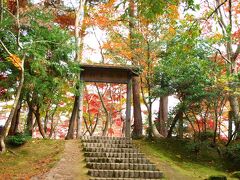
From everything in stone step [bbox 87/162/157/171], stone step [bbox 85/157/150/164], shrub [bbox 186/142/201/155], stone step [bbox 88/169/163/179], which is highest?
shrub [bbox 186/142/201/155]

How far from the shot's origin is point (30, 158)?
10.4 m

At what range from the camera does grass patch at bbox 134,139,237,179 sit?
10.5 metres

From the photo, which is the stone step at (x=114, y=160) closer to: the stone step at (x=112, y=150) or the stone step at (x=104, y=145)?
the stone step at (x=112, y=150)

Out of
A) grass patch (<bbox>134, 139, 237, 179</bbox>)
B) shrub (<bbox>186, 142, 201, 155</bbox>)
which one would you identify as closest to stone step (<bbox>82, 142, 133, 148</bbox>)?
grass patch (<bbox>134, 139, 237, 179</bbox>)

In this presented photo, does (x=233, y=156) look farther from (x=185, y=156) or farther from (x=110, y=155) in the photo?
(x=110, y=155)

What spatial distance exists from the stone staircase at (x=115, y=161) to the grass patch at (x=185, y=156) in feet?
2.41

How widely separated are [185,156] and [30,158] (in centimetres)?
579

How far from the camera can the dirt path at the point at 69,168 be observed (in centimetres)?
777

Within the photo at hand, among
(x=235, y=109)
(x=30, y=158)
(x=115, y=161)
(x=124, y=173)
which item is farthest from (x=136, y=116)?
(x=124, y=173)

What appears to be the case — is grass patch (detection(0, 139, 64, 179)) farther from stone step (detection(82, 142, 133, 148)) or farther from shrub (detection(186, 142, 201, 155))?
shrub (detection(186, 142, 201, 155))

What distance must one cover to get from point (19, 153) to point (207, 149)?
732 cm

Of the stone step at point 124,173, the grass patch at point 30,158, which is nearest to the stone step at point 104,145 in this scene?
the grass patch at point 30,158

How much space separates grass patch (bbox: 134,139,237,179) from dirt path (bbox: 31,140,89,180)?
2601 mm

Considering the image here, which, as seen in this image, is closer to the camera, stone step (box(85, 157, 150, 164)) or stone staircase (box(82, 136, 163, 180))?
stone staircase (box(82, 136, 163, 180))
